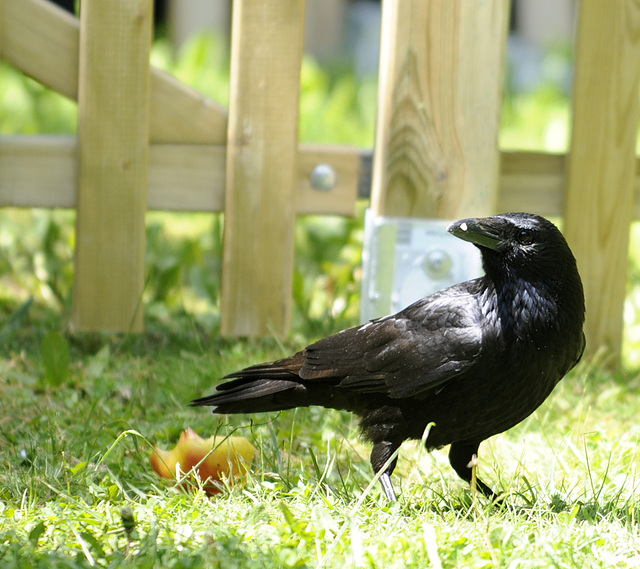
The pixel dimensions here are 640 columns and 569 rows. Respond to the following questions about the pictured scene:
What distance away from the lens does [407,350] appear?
2619 mm

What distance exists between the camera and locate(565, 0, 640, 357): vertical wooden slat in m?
3.65

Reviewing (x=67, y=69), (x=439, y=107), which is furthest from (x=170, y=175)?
(x=439, y=107)

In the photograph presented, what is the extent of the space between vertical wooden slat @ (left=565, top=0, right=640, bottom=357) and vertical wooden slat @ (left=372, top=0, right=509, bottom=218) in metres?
0.38

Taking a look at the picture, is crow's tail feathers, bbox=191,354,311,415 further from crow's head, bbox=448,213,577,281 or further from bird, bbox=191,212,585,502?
crow's head, bbox=448,213,577,281

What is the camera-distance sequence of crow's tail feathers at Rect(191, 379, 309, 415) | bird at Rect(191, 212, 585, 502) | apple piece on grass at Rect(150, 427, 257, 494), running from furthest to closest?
crow's tail feathers at Rect(191, 379, 309, 415) → apple piece on grass at Rect(150, 427, 257, 494) → bird at Rect(191, 212, 585, 502)

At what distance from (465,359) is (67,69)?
2135 millimetres

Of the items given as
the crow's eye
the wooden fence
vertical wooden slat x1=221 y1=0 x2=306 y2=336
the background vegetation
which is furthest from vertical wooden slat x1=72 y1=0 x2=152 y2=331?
the crow's eye

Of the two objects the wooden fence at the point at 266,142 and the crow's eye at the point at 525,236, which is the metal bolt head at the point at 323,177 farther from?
the crow's eye at the point at 525,236

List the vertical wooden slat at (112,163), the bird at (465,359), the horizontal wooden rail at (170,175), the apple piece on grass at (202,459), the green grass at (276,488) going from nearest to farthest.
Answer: the green grass at (276,488), the bird at (465,359), the apple piece on grass at (202,459), the vertical wooden slat at (112,163), the horizontal wooden rail at (170,175)

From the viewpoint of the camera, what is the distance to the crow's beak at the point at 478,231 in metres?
2.51

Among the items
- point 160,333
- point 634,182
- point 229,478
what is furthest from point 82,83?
point 634,182

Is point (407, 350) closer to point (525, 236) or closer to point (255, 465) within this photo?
point (525, 236)

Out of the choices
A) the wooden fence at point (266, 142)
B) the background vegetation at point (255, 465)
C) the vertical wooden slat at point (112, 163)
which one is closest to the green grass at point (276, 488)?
the background vegetation at point (255, 465)

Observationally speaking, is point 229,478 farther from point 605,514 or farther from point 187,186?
point 187,186
